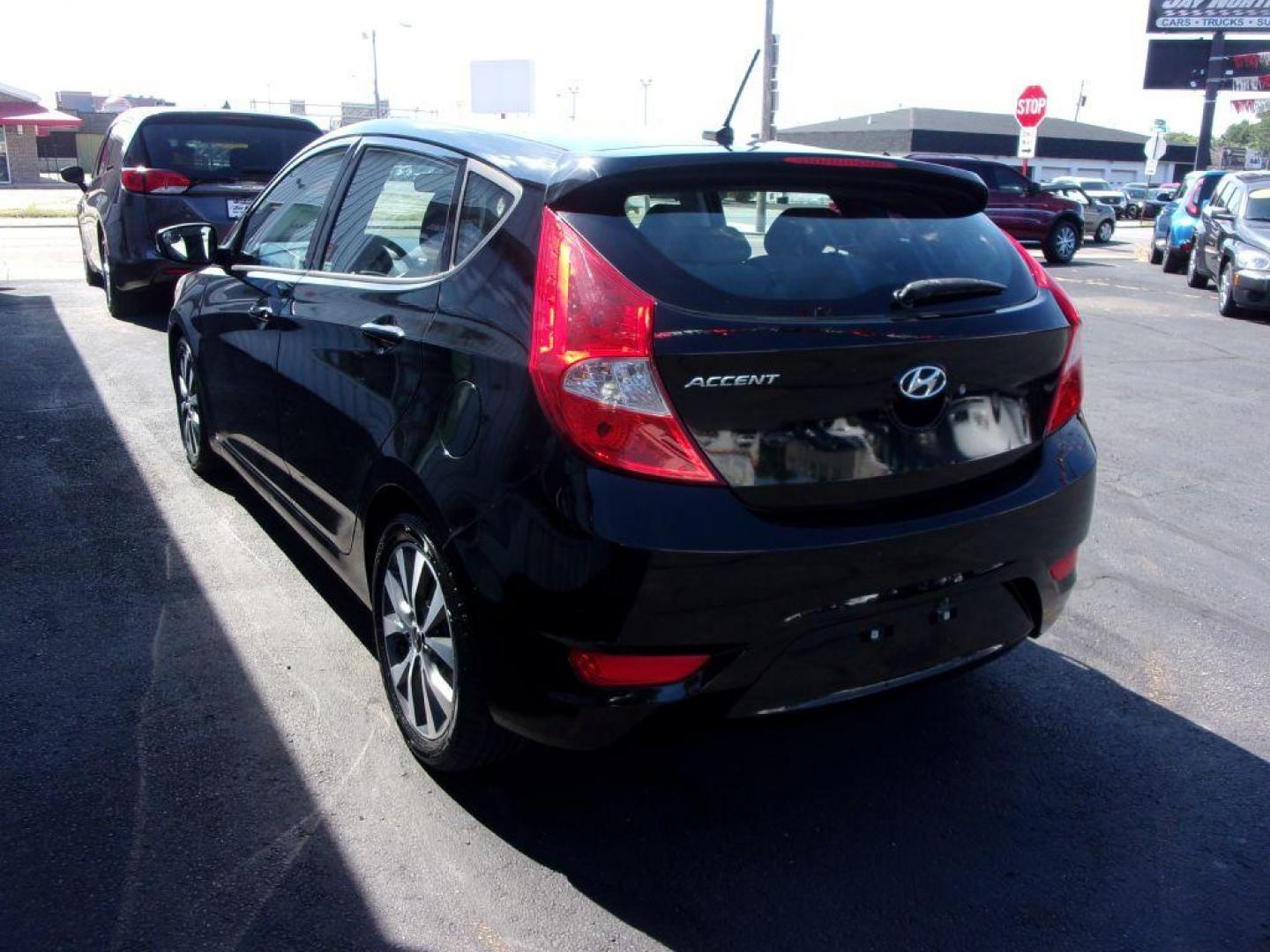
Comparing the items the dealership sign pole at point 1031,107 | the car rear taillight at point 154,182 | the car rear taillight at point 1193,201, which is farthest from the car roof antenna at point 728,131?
the dealership sign pole at point 1031,107

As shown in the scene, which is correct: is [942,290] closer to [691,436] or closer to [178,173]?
[691,436]

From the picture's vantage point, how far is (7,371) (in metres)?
8.31

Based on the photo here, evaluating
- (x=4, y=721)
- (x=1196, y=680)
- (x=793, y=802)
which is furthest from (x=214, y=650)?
(x=1196, y=680)

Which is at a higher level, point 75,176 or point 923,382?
point 75,176

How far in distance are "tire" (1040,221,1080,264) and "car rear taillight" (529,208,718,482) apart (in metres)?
20.0

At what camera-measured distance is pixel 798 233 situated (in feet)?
9.57

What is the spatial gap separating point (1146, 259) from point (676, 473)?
22787mm

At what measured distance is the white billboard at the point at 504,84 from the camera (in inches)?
3189

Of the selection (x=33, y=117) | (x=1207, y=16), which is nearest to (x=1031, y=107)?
(x=1207, y=16)

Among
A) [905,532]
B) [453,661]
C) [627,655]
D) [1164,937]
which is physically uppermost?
[905,532]

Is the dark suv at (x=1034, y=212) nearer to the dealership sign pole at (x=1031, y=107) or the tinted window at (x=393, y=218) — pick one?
the dealership sign pole at (x=1031, y=107)

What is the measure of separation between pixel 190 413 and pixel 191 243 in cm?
122

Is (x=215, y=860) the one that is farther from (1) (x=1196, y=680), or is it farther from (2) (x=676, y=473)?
(1) (x=1196, y=680)

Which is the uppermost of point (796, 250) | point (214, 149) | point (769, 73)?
point (769, 73)
